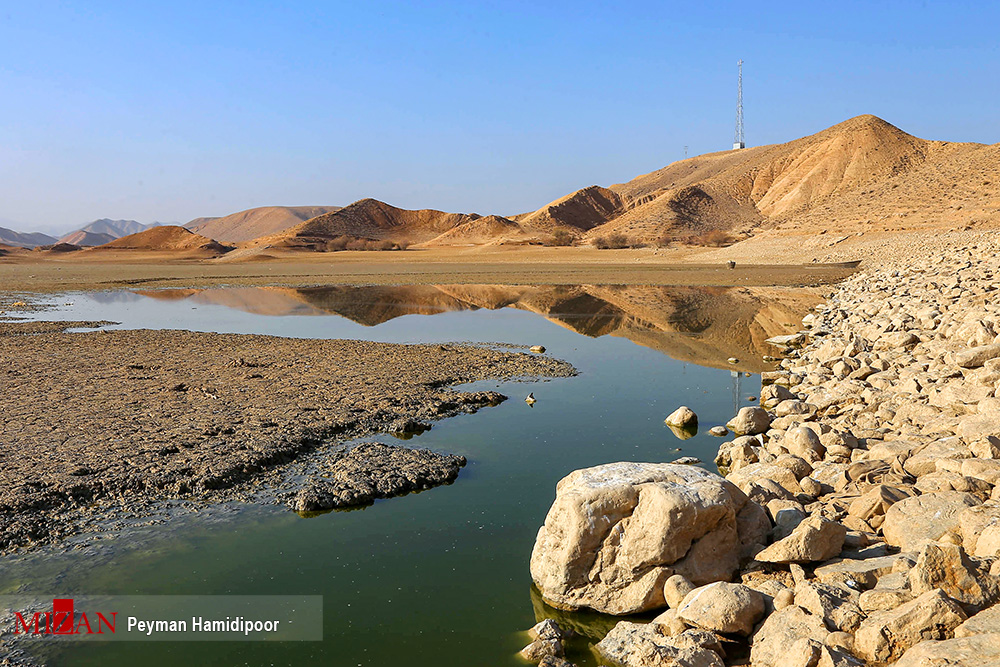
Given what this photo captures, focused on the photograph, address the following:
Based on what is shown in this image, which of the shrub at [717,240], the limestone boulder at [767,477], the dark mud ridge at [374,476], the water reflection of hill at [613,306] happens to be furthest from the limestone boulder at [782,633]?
the shrub at [717,240]

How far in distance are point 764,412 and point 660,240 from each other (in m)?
65.6

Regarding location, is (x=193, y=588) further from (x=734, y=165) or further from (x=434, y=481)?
(x=734, y=165)

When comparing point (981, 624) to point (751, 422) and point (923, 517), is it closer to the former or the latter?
point (923, 517)

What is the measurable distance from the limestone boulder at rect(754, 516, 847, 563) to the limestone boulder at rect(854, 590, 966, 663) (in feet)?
2.91

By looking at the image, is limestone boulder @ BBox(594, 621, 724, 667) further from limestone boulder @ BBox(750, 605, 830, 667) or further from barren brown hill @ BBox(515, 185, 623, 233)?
barren brown hill @ BBox(515, 185, 623, 233)

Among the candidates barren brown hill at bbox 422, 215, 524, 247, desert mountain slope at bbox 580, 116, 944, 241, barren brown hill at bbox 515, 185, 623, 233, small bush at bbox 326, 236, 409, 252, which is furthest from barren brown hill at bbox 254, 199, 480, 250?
desert mountain slope at bbox 580, 116, 944, 241

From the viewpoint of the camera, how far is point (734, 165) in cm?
9925

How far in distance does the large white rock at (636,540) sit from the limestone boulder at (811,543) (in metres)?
0.32

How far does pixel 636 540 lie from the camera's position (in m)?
4.63

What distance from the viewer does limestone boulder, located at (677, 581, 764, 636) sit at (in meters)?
4.05

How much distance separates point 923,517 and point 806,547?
3.00 ft

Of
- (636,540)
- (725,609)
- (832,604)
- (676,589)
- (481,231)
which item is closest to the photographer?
(832,604)

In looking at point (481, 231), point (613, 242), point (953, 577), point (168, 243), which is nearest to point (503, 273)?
point (613, 242)

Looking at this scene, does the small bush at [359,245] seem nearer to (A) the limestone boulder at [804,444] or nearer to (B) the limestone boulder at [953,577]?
(A) the limestone boulder at [804,444]
